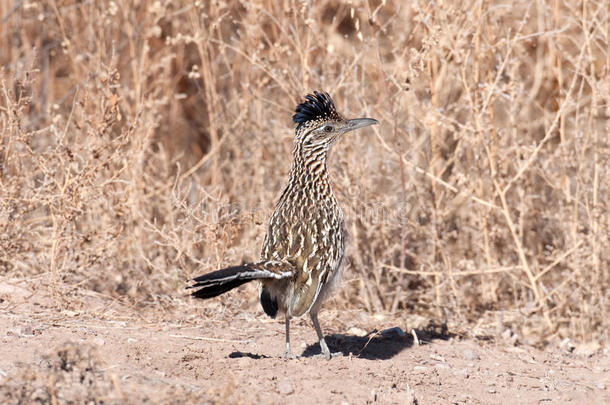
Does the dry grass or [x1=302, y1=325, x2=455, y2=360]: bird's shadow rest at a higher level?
the dry grass

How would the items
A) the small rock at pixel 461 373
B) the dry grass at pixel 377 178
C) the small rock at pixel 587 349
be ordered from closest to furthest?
1. the small rock at pixel 461 373
2. the dry grass at pixel 377 178
3. the small rock at pixel 587 349

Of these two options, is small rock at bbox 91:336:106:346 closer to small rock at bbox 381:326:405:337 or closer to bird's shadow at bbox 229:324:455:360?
bird's shadow at bbox 229:324:455:360

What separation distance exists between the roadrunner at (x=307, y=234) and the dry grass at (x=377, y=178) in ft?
2.56

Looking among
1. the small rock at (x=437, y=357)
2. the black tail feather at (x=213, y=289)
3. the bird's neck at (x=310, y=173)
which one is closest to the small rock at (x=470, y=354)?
the small rock at (x=437, y=357)

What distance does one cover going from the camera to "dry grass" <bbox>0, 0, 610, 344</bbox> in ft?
20.0

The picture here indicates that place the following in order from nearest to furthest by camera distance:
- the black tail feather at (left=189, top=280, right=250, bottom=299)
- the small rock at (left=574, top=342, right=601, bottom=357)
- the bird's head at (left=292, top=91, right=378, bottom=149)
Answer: the black tail feather at (left=189, top=280, right=250, bottom=299)
the bird's head at (left=292, top=91, right=378, bottom=149)
the small rock at (left=574, top=342, right=601, bottom=357)

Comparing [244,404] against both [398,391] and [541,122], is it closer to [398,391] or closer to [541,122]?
[398,391]

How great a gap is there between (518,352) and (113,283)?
328cm

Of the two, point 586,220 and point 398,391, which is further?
point 586,220

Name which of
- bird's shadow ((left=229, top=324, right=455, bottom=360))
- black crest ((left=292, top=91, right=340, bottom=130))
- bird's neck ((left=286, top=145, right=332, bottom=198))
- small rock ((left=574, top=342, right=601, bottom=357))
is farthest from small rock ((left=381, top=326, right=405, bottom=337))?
black crest ((left=292, top=91, right=340, bottom=130))

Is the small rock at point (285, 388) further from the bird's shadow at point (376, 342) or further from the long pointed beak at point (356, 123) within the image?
the long pointed beak at point (356, 123)

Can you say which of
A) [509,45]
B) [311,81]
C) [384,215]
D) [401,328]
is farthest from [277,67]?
[401,328]

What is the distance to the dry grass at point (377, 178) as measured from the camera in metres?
6.11

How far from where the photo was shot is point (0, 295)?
5762mm
